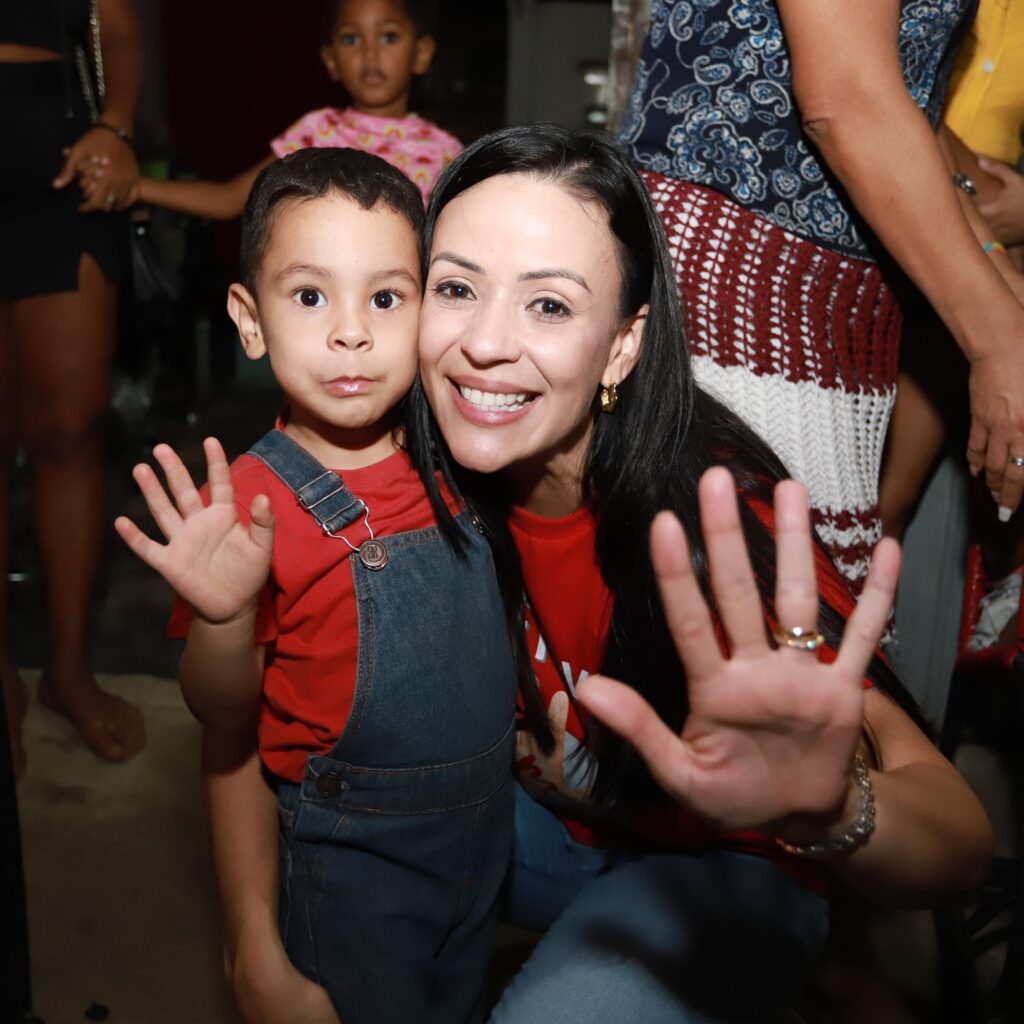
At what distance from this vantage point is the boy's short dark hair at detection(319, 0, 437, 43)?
2770 millimetres

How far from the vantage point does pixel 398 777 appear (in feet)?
4.16

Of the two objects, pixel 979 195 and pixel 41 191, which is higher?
pixel 979 195

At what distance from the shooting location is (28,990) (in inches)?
64.7

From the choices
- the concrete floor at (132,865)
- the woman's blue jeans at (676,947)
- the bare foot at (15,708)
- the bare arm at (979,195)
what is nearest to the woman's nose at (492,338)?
the woman's blue jeans at (676,947)

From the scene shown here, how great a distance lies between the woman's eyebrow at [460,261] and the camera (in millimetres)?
1195

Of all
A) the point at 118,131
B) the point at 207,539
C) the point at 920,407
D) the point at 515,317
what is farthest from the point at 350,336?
the point at 118,131

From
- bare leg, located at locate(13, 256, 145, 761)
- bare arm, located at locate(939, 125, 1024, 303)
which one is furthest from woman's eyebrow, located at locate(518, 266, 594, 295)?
bare leg, located at locate(13, 256, 145, 761)

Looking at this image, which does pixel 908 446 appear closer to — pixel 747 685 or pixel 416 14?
pixel 747 685

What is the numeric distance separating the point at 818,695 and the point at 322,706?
62 centimetres

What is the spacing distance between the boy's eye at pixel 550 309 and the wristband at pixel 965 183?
0.79 meters

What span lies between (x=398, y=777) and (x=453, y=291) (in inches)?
21.1

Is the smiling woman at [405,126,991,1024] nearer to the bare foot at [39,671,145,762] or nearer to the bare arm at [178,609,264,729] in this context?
the bare arm at [178,609,264,729]

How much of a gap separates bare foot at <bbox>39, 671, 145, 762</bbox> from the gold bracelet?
6.64 feet

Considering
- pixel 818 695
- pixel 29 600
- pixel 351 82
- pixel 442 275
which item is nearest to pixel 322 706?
pixel 442 275
